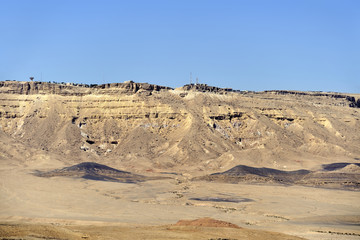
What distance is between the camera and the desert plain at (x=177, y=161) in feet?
145

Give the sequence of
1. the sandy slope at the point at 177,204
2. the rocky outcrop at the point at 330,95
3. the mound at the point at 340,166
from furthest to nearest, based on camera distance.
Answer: the rocky outcrop at the point at 330,95, the mound at the point at 340,166, the sandy slope at the point at 177,204

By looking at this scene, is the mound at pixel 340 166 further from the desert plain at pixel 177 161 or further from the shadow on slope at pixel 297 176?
the desert plain at pixel 177 161

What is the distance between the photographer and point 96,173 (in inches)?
3270

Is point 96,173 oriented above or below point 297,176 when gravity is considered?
above

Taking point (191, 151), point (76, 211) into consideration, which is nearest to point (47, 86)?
point (191, 151)

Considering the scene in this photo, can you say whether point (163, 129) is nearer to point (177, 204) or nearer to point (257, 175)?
point (257, 175)

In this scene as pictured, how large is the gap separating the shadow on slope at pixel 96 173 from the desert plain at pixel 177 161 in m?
0.21

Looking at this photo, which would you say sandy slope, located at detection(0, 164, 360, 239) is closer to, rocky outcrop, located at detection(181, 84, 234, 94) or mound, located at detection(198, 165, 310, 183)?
mound, located at detection(198, 165, 310, 183)

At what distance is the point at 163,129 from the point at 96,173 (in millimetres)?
26778

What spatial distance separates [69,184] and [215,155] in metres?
34.3

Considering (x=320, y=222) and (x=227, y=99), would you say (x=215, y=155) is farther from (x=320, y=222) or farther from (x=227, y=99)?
(x=320, y=222)

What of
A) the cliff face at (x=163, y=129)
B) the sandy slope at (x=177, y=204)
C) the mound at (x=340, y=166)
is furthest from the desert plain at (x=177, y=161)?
the mound at (x=340, y=166)

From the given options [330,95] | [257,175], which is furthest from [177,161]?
[330,95]

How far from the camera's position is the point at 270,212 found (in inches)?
1998
